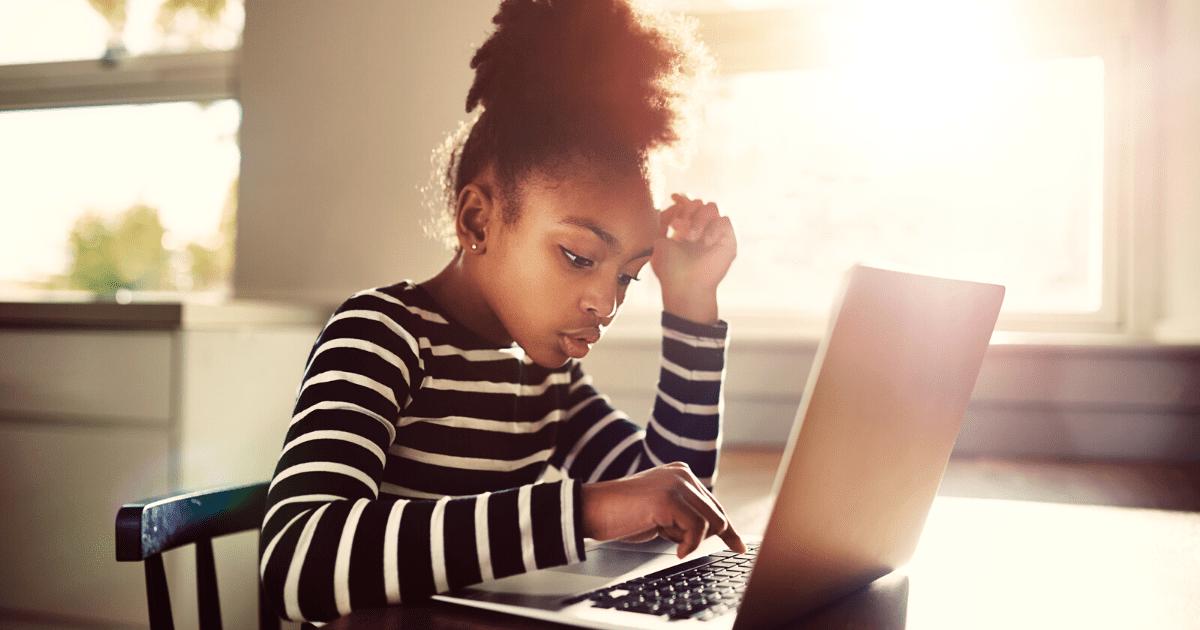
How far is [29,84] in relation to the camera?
2189mm

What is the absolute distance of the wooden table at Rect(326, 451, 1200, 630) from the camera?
487 millimetres

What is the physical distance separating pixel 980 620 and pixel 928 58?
4.83ft

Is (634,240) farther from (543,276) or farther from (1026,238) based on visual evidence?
(1026,238)

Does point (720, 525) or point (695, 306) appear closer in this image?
point (720, 525)

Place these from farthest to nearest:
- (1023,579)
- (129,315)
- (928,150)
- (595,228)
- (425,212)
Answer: (425,212), (928,150), (129,315), (595,228), (1023,579)

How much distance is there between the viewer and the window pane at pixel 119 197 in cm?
209

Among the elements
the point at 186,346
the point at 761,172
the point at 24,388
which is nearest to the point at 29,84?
the point at 24,388

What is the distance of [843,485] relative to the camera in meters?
0.44

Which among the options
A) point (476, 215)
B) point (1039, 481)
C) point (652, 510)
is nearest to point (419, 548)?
point (652, 510)

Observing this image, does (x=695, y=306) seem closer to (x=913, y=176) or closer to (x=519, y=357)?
(x=519, y=357)

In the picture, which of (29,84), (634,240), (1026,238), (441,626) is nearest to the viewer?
(441,626)

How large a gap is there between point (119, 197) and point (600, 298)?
191 centimetres

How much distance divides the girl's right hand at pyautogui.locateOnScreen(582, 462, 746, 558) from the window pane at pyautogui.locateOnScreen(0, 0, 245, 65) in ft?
6.23

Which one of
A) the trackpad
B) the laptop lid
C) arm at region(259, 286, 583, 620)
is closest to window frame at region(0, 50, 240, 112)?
arm at region(259, 286, 583, 620)
